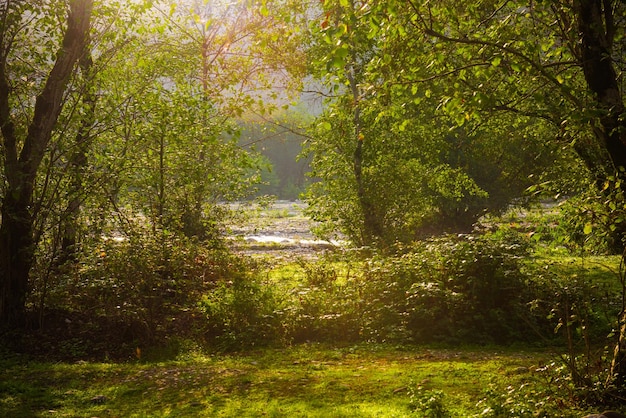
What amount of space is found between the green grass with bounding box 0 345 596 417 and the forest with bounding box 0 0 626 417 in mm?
53

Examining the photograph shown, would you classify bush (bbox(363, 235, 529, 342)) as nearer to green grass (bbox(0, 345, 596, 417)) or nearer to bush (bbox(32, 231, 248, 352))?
green grass (bbox(0, 345, 596, 417))

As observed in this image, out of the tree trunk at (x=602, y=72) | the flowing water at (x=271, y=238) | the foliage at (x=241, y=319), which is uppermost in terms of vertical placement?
the flowing water at (x=271, y=238)

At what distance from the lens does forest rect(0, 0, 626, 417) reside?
6.60 m

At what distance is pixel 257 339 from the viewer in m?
11.1

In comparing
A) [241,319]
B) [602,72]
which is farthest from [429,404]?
[241,319]

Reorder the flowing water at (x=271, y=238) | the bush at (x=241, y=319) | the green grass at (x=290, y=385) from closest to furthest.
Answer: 1. the green grass at (x=290, y=385)
2. the bush at (x=241, y=319)
3. the flowing water at (x=271, y=238)

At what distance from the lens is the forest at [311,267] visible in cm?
660

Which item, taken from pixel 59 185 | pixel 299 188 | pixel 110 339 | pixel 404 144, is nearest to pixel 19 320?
pixel 110 339

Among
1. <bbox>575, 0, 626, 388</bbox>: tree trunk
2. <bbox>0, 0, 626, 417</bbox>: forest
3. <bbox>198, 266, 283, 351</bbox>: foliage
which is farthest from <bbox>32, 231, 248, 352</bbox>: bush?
<bbox>575, 0, 626, 388</bbox>: tree trunk

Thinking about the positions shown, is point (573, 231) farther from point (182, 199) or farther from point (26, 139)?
point (182, 199)

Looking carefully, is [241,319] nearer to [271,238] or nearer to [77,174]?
[77,174]

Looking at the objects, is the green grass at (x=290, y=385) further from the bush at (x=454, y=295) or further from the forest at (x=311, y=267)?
the bush at (x=454, y=295)

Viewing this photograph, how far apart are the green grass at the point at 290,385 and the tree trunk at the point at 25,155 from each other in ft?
5.80

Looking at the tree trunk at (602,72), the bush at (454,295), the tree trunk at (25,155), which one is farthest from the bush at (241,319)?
the tree trunk at (602,72)
